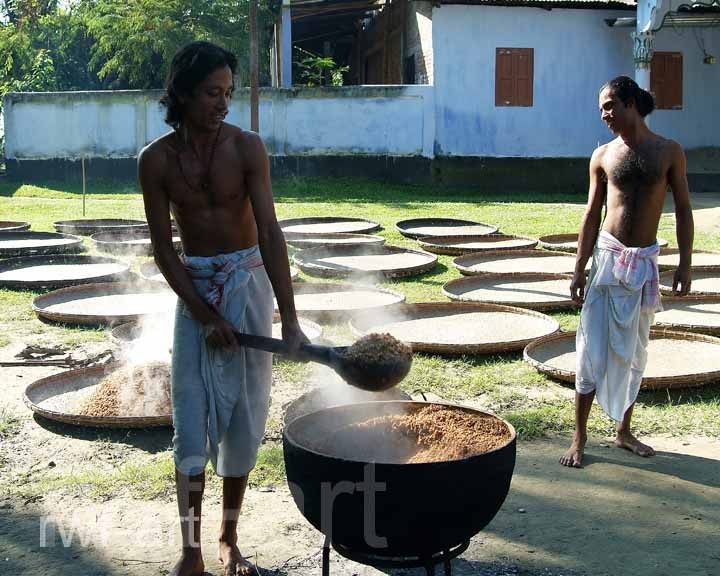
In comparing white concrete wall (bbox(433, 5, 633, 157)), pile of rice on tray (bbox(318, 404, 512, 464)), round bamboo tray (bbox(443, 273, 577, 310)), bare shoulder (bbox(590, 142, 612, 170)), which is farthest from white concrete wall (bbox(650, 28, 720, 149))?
pile of rice on tray (bbox(318, 404, 512, 464))

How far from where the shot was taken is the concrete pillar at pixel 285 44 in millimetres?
17766

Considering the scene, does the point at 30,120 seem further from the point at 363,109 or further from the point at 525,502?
the point at 525,502

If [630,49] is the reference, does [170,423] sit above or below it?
below

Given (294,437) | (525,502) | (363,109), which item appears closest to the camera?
(294,437)

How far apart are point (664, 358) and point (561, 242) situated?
184 inches

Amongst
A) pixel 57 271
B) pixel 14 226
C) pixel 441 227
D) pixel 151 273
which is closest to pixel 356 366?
pixel 151 273

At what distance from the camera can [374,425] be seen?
10.2 feet

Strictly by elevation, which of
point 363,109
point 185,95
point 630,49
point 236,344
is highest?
point 630,49

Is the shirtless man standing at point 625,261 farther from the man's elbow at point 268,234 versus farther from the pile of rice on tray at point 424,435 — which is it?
the man's elbow at point 268,234

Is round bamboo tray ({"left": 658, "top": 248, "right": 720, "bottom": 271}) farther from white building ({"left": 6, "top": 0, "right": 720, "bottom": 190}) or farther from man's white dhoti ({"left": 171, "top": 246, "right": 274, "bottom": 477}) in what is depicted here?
white building ({"left": 6, "top": 0, "right": 720, "bottom": 190})

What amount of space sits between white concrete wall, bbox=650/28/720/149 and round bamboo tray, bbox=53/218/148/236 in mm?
11360

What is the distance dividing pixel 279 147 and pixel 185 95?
46.8 feet

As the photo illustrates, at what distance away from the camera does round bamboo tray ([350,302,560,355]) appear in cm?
571

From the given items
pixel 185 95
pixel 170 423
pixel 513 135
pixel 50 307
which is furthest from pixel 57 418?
pixel 513 135
